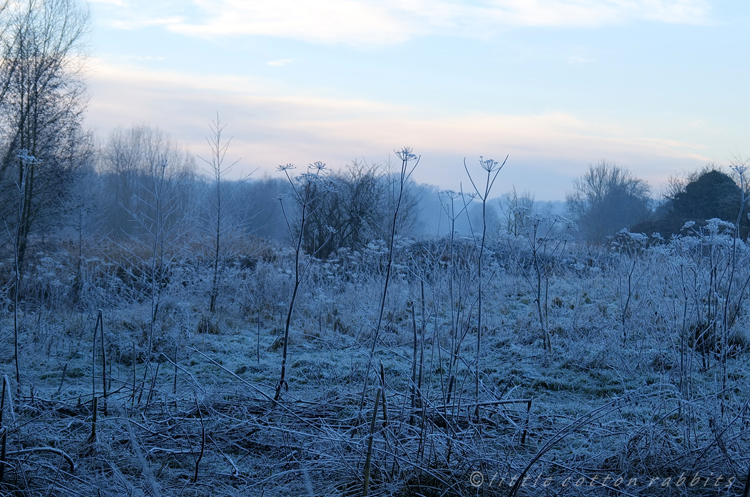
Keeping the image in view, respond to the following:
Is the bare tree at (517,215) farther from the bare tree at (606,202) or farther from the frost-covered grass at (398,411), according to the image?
the bare tree at (606,202)

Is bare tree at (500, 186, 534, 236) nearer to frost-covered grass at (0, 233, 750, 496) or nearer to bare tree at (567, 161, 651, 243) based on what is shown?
frost-covered grass at (0, 233, 750, 496)

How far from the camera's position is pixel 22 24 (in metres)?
13.7

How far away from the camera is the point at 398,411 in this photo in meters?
2.73

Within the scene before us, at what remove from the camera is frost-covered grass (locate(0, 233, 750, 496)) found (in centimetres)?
212

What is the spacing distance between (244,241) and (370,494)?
14624mm

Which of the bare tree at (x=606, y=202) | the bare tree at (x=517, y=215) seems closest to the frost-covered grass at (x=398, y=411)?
the bare tree at (x=517, y=215)

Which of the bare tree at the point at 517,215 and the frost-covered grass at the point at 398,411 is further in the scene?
the bare tree at the point at 517,215

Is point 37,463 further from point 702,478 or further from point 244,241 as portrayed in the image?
point 244,241

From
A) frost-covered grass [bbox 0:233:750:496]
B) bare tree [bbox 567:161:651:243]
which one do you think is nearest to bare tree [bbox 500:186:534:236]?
frost-covered grass [bbox 0:233:750:496]

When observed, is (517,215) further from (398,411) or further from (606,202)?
(606,202)

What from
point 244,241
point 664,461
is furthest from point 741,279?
point 244,241

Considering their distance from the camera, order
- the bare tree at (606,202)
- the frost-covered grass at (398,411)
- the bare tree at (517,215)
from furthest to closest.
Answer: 1. the bare tree at (606,202)
2. the bare tree at (517,215)
3. the frost-covered grass at (398,411)

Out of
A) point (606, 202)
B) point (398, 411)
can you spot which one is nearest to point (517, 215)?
point (398, 411)

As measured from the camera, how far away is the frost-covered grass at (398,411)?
6.97 ft
